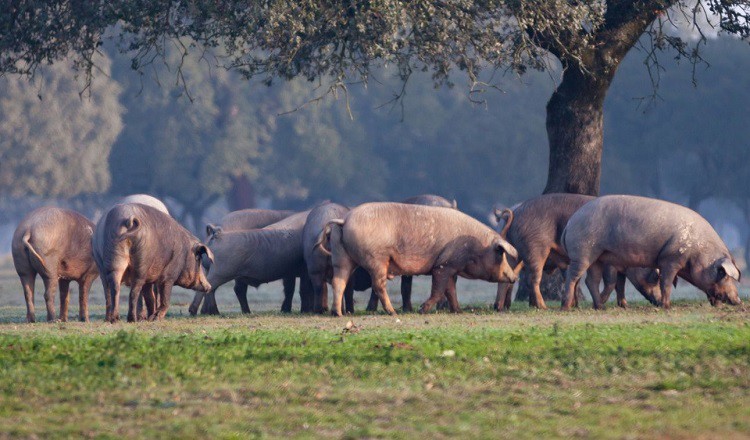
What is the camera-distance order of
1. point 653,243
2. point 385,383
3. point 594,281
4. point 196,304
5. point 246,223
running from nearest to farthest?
point 385,383 < point 653,243 < point 594,281 < point 196,304 < point 246,223

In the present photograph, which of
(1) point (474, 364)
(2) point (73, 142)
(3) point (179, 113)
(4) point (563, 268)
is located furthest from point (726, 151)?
(1) point (474, 364)

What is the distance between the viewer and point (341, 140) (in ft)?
224

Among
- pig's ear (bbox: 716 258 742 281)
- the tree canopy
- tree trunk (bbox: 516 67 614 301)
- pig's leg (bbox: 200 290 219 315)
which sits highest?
the tree canopy

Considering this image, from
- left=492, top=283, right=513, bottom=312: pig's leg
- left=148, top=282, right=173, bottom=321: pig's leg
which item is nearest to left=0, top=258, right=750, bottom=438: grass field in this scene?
left=148, top=282, right=173, bottom=321: pig's leg

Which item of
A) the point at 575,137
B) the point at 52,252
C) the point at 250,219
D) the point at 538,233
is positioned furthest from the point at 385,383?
the point at 575,137

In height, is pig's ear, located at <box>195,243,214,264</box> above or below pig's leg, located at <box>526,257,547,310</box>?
above

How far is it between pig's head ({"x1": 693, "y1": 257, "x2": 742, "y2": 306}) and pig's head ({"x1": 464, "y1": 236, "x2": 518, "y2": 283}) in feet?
9.48

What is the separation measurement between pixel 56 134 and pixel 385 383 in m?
53.9

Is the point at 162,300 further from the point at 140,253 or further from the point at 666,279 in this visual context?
the point at 666,279

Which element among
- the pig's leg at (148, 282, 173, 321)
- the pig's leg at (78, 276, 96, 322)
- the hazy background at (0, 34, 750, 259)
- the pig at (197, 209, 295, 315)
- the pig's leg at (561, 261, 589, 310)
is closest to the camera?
the pig's leg at (148, 282, 173, 321)

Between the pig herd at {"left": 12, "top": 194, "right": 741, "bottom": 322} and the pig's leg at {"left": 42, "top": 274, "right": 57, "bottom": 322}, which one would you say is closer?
the pig herd at {"left": 12, "top": 194, "right": 741, "bottom": 322}

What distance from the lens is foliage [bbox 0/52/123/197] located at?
202ft

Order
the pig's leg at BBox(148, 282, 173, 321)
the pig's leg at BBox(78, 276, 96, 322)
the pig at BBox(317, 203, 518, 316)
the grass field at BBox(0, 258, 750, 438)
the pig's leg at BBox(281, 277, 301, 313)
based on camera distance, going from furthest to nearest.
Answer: the pig's leg at BBox(281, 277, 301, 313), the pig's leg at BBox(78, 276, 96, 322), the pig at BBox(317, 203, 518, 316), the pig's leg at BBox(148, 282, 173, 321), the grass field at BBox(0, 258, 750, 438)

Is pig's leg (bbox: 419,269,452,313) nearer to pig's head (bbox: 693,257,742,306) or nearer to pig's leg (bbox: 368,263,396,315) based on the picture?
pig's leg (bbox: 368,263,396,315)
